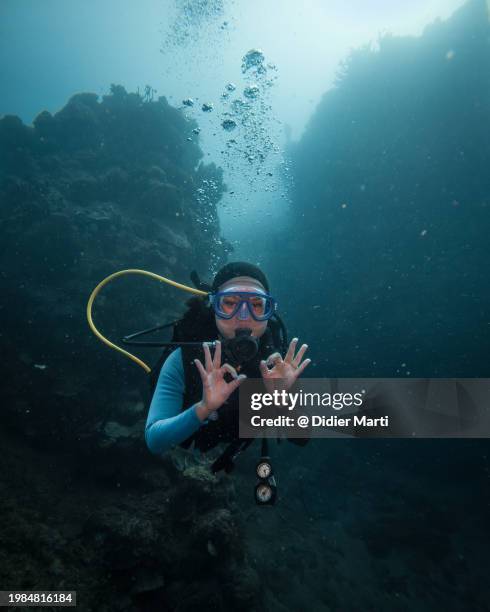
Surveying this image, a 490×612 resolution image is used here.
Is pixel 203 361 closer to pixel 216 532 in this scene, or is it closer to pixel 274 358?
pixel 274 358

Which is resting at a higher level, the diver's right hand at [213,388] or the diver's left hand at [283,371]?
the diver's left hand at [283,371]

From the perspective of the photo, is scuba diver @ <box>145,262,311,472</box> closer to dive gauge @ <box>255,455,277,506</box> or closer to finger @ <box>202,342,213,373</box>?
finger @ <box>202,342,213,373</box>

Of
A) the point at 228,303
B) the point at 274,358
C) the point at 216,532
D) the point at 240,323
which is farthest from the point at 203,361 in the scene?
the point at 216,532

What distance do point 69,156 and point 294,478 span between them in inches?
777

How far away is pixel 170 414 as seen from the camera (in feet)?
8.45

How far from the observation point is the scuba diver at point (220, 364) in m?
2.16

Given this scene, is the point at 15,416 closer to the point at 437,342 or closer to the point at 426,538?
the point at 426,538

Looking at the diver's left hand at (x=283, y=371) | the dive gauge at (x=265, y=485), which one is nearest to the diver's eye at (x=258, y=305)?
the diver's left hand at (x=283, y=371)

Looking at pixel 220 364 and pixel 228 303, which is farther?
pixel 228 303

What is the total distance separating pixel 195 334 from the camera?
314 centimetres

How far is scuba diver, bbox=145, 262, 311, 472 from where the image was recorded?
2156mm

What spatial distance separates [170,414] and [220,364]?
69 centimetres

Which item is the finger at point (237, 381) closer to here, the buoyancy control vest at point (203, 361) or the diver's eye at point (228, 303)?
the buoyancy control vest at point (203, 361)

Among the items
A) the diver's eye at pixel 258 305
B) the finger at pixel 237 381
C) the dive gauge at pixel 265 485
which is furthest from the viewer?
the diver's eye at pixel 258 305
